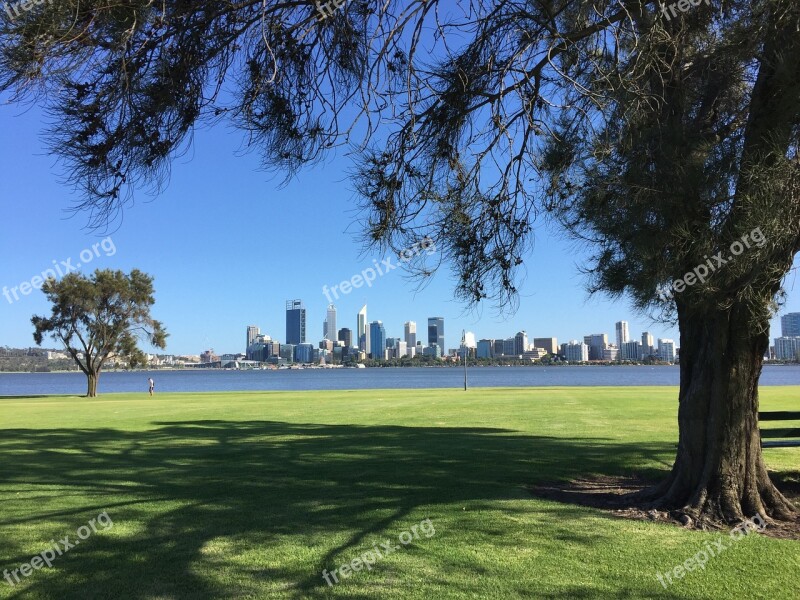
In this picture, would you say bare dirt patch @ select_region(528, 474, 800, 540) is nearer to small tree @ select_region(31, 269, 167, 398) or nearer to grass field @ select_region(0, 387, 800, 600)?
grass field @ select_region(0, 387, 800, 600)

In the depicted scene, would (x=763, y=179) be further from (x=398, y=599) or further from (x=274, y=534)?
(x=274, y=534)

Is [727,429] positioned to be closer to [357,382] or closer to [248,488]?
[248,488]

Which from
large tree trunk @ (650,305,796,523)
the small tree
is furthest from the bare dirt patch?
the small tree

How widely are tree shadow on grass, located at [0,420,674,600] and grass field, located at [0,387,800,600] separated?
0.10 ft

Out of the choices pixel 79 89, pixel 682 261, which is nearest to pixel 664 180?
pixel 682 261

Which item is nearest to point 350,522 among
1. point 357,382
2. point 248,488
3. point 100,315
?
point 248,488

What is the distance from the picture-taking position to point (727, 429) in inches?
272

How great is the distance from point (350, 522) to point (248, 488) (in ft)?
8.21

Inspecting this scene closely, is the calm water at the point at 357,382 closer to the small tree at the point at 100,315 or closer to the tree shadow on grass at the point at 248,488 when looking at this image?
the small tree at the point at 100,315

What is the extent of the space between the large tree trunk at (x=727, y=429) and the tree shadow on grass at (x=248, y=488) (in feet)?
4.92

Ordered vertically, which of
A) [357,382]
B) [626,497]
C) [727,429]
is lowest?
[357,382]

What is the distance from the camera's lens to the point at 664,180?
561cm

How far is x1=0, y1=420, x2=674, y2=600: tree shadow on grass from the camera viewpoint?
527 cm

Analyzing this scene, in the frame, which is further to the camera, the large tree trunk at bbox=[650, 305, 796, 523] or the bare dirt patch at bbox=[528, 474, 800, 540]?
the large tree trunk at bbox=[650, 305, 796, 523]
